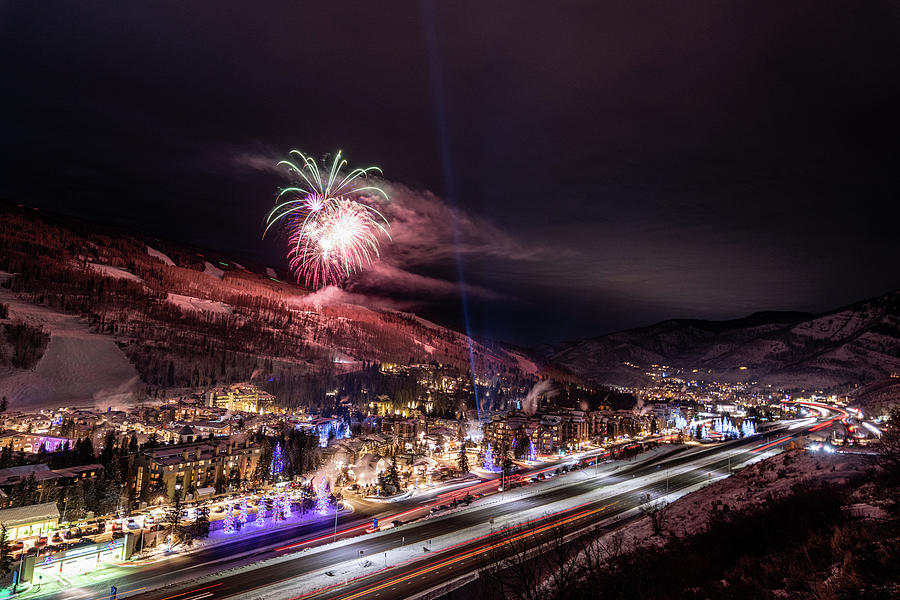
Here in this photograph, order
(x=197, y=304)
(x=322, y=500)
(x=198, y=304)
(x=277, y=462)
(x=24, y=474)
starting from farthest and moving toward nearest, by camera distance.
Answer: (x=198, y=304)
(x=197, y=304)
(x=277, y=462)
(x=322, y=500)
(x=24, y=474)

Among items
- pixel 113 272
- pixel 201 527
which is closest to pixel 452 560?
pixel 201 527

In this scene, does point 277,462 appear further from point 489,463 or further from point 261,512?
point 489,463

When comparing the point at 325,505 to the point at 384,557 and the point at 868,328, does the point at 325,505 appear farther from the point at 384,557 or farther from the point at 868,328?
the point at 868,328

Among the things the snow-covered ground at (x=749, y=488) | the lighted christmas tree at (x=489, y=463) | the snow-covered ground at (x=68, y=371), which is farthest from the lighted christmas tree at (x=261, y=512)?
the snow-covered ground at (x=68, y=371)

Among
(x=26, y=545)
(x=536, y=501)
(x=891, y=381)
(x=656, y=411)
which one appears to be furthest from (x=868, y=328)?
(x=26, y=545)

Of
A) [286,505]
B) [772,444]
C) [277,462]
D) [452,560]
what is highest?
[277,462]
